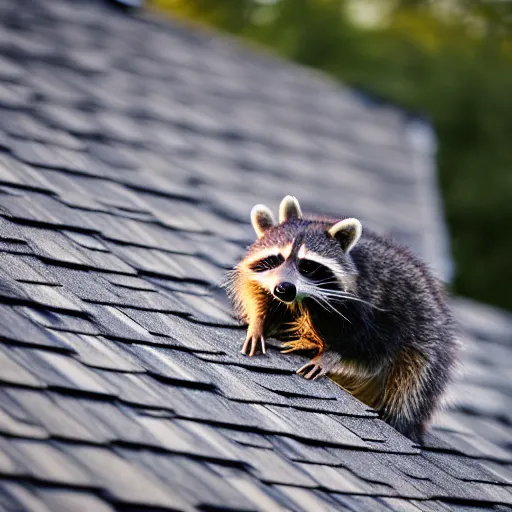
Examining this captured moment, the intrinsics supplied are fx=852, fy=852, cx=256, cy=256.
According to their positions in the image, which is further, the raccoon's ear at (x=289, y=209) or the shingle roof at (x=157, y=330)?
the raccoon's ear at (x=289, y=209)

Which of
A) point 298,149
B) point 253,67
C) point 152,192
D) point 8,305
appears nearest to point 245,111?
point 298,149

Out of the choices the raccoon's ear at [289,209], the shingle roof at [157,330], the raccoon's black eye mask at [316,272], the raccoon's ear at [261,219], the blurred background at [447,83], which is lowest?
the shingle roof at [157,330]

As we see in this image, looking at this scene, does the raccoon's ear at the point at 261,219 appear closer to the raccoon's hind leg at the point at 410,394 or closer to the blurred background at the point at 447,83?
the raccoon's hind leg at the point at 410,394

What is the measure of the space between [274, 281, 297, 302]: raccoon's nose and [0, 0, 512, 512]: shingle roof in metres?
0.23

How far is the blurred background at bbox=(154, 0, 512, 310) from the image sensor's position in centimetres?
1681

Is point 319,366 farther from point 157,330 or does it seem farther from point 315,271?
point 157,330

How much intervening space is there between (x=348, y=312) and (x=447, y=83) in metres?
15.3

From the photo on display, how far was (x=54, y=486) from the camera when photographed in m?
1.83

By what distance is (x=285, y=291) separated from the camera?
2.97 m

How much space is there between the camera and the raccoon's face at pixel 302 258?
3055 mm

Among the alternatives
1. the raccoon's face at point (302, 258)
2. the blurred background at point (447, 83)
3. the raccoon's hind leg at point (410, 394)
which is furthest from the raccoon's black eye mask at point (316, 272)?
the blurred background at point (447, 83)

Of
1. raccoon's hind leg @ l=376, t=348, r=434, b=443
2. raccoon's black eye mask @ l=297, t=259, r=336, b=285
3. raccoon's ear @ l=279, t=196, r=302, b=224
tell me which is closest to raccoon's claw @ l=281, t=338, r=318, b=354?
raccoon's black eye mask @ l=297, t=259, r=336, b=285

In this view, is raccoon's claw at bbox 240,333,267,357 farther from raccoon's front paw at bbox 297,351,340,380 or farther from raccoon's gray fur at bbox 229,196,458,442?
raccoon's front paw at bbox 297,351,340,380

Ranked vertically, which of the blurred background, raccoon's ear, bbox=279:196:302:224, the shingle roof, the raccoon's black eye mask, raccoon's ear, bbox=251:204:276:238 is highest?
the blurred background
